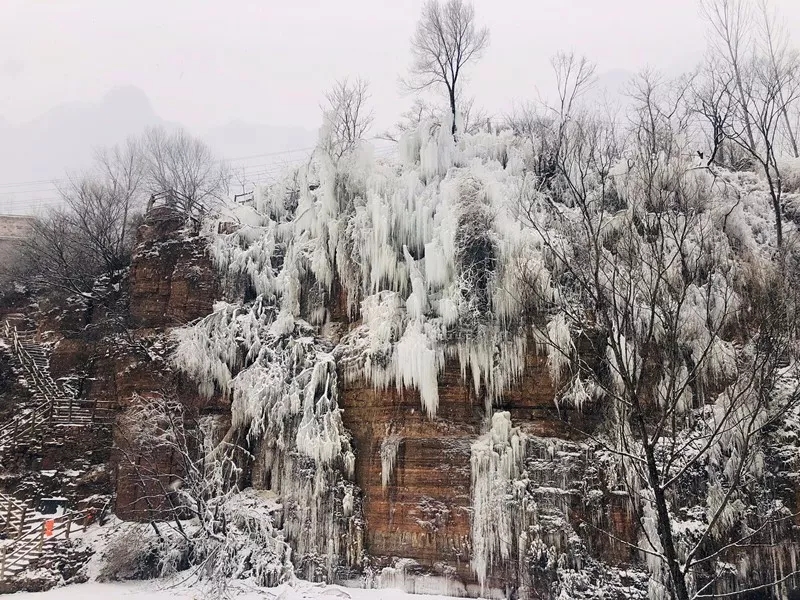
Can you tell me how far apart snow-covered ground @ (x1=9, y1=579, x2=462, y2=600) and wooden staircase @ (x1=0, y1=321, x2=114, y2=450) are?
208 inches

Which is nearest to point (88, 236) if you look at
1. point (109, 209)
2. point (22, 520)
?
point (109, 209)

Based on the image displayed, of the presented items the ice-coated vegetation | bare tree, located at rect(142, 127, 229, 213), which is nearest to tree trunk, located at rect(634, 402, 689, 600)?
the ice-coated vegetation

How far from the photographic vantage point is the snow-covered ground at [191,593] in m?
12.4

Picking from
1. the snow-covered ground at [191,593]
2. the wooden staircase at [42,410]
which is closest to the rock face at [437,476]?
the snow-covered ground at [191,593]

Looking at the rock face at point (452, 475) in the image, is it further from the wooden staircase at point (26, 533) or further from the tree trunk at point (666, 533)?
the wooden staircase at point (26, 533)

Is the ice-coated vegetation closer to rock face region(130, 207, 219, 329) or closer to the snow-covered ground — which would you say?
the snow-covered ground

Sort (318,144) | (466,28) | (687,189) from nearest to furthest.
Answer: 1. (687,189)
2. (318,144)
3. (466,28)

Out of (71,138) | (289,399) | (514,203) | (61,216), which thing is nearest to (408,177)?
(514,203)

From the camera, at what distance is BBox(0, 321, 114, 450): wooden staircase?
55.9 feet

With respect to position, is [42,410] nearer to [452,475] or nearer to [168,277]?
[168,277]

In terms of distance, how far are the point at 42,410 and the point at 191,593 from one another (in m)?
8.99

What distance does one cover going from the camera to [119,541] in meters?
14.1

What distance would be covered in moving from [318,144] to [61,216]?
602 inches

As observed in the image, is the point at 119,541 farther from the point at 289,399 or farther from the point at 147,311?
the point at 147,311
